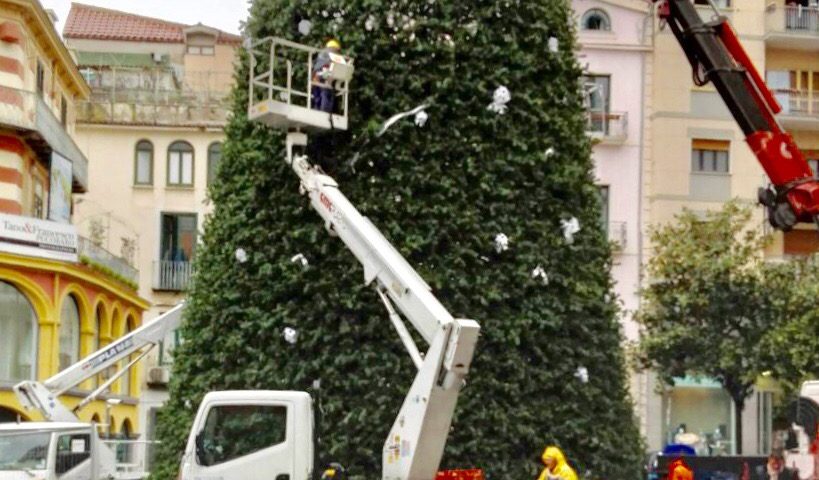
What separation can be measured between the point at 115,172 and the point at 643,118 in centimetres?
1935

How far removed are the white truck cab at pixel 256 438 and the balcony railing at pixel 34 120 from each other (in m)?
26.0

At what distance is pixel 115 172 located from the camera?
60.0 m

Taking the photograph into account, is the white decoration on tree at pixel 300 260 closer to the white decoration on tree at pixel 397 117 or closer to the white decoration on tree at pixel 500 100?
the white decoration on tree at pixel 397 117

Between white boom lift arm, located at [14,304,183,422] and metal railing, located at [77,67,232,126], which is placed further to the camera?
metal railing, located at [77,67,232,126]

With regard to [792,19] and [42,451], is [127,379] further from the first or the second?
[42,451]

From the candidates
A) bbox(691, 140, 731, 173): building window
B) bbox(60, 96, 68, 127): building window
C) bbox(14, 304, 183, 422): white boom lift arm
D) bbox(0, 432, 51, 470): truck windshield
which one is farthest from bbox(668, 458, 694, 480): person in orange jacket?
bbox(60, 96, 68, 127): building window

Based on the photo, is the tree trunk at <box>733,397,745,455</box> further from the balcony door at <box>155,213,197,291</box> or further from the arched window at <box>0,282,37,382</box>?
the balcony door at <box>155,213,197,291</box>

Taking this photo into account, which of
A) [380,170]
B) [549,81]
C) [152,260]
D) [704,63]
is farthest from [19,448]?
[152,260]

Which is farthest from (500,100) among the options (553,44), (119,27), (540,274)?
(119,27)

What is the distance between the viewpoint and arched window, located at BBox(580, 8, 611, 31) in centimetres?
4872

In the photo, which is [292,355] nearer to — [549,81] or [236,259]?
[236,259]

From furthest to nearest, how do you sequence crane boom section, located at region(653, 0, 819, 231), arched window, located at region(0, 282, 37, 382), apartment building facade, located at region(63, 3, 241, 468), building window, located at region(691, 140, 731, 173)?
apartment building facade, located at region(63, 3, 241, 468) < building window, located at region(691, 140, 731, 173) < arched window, located at region(0, 282, 37, 382) < crane boom section, located at region(653, 0, 819, 231)

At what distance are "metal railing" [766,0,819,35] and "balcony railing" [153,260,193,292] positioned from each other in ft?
66.6

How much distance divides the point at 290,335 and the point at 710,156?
25504 mm
